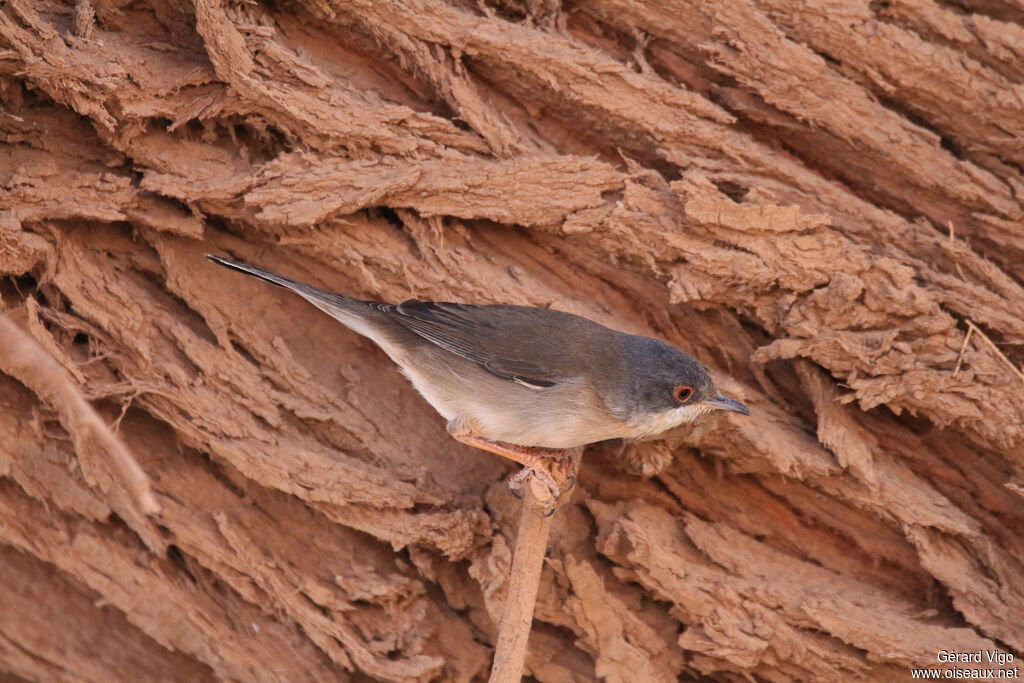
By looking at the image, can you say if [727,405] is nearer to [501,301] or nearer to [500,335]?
[500,335]

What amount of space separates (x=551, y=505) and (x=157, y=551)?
2285 millimetres

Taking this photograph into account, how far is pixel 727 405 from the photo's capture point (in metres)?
4.29

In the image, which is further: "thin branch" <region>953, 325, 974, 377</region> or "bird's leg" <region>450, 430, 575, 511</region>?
"thin branch" <region>953, 325, 974, 377</region>

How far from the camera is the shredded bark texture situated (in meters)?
4.51

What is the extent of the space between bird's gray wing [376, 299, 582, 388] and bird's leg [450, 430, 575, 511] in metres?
0.37

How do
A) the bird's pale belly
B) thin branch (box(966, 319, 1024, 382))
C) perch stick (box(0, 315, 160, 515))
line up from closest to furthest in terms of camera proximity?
perch stick (box(0, 315, 160, 515))
the bird's pale belly
thin branch (box(966, 319, 1024, 382))

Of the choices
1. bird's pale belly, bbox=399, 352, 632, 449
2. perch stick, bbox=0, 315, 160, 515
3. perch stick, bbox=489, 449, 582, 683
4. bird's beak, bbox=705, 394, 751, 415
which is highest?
perch stick, bbox=0, 315, 160, 515

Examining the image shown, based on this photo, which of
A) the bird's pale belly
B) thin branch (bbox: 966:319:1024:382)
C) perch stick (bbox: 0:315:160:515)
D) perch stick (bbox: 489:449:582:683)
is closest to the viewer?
perch stick (bbox: 0:315:160:515)

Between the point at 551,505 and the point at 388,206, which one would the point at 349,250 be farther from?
the point at 551,505

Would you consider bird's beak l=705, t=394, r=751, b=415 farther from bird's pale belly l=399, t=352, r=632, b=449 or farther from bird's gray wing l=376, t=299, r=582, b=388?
bird's gray wing l=376, t=299, r=582, b=388

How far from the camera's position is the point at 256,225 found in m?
4.85

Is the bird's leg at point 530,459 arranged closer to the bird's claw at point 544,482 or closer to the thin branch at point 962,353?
the bird's claw at point 544,482

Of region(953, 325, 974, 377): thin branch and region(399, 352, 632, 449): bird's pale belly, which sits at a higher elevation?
region(953, 325, 974, 377): thin branch

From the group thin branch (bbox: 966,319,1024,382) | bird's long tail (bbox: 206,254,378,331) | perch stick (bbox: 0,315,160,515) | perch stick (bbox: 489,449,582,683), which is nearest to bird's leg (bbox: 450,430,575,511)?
perch stick (bbox: 489,449,582,683)
